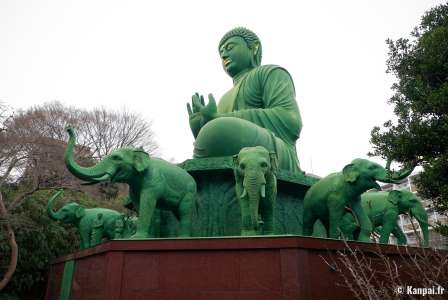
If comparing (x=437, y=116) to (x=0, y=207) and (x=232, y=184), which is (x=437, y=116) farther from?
(x=0, y=207)

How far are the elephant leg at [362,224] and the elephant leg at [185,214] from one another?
2060 mm

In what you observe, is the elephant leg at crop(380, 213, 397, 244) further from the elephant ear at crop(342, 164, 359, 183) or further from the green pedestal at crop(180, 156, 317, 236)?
the elephant ear at crop(342, 164, 359, 183)

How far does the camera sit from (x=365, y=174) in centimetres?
491

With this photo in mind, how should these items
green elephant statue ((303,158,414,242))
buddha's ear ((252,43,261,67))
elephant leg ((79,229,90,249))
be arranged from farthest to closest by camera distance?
buddha's ear ((252,43,261,67))
elephant leg ((79,229,90,249))
green elephant statue ((303,158,414,242))

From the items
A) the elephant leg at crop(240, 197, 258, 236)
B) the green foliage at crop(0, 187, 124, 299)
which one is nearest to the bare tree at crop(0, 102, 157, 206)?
the green foliage at crop(0, 187, 124, 299)

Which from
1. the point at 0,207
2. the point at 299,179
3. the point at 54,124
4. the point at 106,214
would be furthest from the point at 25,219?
the point at 54,124

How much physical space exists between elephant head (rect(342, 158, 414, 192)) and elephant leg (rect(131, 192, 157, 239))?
2372 millimetres

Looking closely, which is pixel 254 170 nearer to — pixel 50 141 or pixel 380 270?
pixel 380 270

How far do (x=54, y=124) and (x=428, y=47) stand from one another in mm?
18328

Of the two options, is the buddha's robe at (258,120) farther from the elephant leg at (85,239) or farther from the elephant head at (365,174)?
the elephant leg at (85,239)

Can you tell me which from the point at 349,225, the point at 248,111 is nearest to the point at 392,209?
the point at 349,225

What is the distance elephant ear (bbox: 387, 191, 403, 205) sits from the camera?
620 centimetres

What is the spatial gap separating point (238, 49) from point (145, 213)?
16.1 feet

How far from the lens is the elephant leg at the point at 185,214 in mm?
4820
